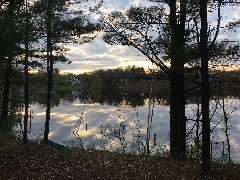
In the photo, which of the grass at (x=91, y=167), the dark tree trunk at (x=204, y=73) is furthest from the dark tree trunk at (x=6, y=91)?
the dark tree trunk at (x=204, y=73)

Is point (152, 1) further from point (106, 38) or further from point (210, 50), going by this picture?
point (210, 50)

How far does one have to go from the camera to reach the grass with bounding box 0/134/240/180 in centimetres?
1214

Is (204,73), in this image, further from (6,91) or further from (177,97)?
(6,91)

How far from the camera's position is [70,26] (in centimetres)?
1709

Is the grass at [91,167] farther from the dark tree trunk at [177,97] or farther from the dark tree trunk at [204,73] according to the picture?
the dark tree trunk at [204,73]

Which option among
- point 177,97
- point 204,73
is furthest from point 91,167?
point 204,73

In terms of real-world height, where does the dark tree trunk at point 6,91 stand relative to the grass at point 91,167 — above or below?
above

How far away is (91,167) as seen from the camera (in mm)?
13406

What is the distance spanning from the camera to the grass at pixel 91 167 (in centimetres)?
1214

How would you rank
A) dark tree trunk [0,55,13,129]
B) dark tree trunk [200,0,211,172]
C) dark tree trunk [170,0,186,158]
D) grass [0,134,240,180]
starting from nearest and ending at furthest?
dark tree trunk [200,0,211,172]
grass [0,134,240,180]
dark tree trunk [170,0,186,158]
dark tree trunk [0,55,13,129]

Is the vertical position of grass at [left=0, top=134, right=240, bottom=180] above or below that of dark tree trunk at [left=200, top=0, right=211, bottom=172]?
below

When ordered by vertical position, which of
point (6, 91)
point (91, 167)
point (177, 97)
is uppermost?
point (6, 91)

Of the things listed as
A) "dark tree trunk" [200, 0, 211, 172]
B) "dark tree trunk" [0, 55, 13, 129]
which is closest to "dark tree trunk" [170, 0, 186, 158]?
"dark tree trunk" [200, 0, 211, 172]

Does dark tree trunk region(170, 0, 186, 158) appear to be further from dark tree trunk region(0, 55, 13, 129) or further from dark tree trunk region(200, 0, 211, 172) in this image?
dark tree trunk region(0, 55, 13, 129)
